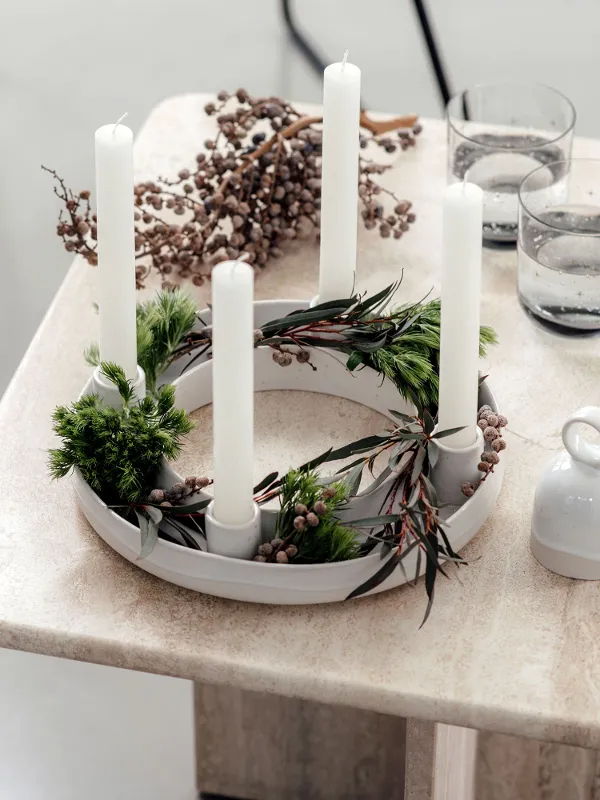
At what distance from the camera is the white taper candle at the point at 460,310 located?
69 cm

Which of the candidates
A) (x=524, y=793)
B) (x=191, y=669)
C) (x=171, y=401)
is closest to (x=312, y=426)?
(x=171, y=401)

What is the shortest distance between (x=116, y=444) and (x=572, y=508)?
32 centimetres

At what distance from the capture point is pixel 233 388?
682 millimetres

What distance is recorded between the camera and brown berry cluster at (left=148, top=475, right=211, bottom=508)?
2.57 feet

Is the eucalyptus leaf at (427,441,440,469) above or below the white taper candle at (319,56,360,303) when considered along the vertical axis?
below

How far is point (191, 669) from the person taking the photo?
752mm

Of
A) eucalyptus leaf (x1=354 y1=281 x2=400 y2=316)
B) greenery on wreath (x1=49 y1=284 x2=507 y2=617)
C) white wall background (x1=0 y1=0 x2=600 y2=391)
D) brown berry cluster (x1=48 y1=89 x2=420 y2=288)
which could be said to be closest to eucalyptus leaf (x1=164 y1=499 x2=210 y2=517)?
greenery on wreath (x1=49 y1=284 x2=507 y2=617)

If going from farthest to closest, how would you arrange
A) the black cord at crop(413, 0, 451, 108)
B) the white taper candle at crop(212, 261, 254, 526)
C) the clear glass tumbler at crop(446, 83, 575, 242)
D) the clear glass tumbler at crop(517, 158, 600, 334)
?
the black cord at crop(413, 0, 451, 108)
the clear glass tumbler at crop(446, 83, 575, 242)
the clear glass tumbler at crop(517, 158, 600, 334)
the white taper candle at crop(212, 261, 254, 526)

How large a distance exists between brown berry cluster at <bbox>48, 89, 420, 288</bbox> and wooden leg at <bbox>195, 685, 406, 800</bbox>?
0.51 meters

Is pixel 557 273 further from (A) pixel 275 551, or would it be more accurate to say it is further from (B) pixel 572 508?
(A) pixel 275 551

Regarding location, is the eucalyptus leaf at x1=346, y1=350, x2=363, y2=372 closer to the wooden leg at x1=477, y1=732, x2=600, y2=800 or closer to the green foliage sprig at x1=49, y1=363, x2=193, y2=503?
the green foliage sprig at x1=49, y1=363, x2=193, y2=503

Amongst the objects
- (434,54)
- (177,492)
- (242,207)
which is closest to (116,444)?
(177,492)

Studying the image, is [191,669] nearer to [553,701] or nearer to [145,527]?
[145,527]

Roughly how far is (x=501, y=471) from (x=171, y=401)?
9.9 inches
